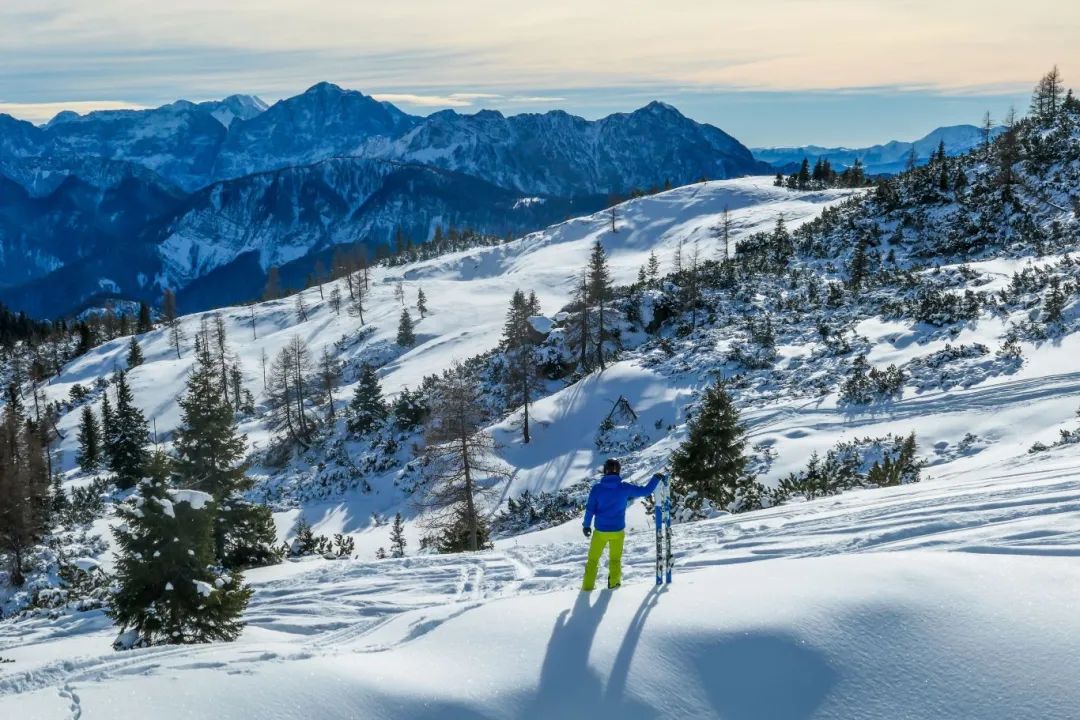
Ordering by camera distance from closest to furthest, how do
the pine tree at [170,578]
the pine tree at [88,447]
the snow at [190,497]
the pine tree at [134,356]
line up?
1. the pine tree at [170,578]
2. the snow at [190,497]
3. the pine tree at [88,447]
4. the pine tree at [134,356]

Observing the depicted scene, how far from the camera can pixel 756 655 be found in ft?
19.9

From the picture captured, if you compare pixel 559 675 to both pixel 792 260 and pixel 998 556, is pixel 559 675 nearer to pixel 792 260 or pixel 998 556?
pixel 998 556

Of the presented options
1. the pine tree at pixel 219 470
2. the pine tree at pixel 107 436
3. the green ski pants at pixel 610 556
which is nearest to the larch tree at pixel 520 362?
the pine tree at pixel 219 470

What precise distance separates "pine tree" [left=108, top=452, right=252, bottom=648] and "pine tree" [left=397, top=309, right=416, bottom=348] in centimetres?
6670

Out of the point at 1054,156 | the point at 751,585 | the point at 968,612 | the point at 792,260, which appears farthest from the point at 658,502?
the point at 1054,156

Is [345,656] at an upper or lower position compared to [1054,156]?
lower

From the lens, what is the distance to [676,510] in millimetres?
16875

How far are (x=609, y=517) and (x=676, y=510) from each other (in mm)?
8603

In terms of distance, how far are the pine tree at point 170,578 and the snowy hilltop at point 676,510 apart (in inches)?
2.2

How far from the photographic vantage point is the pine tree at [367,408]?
48969 millimetres

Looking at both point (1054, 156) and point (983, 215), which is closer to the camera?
point (983, 215)

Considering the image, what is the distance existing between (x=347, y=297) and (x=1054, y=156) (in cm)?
9101

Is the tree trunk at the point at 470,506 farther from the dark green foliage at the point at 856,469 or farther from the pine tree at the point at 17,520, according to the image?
the pine tree at the point at 17,520

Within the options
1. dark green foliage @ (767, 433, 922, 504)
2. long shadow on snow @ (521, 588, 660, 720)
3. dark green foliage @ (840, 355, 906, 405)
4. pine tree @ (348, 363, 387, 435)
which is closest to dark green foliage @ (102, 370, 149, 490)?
pine tree @ (348, 363, 387, 435)
